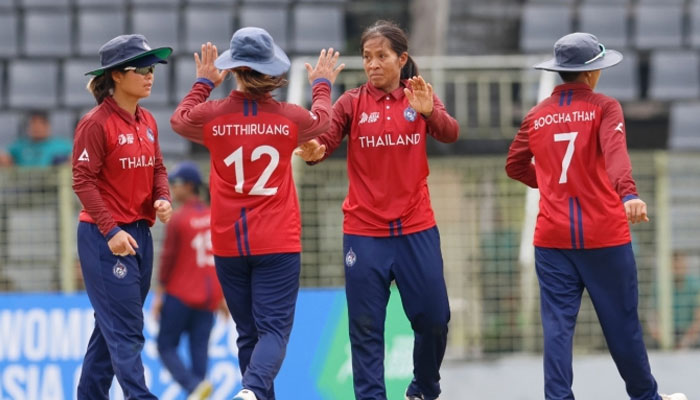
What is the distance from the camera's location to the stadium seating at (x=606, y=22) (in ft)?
42.7

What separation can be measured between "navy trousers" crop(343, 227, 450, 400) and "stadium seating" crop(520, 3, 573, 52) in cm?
664

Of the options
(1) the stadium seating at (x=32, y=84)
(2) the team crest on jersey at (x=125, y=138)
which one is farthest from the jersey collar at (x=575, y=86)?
(1) the stadium seating at (x=32, y=84)

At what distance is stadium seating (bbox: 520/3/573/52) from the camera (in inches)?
506

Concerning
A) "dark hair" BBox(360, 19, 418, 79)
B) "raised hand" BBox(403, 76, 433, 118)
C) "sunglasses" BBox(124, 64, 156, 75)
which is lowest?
"raised hand" BBox(403, 76, 433, 118)

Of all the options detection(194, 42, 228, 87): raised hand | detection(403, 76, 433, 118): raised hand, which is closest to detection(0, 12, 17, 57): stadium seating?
detection(194, 42, 228, 87): raised hand

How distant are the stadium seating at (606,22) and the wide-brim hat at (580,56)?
6.64 metres

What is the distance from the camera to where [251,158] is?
629cm

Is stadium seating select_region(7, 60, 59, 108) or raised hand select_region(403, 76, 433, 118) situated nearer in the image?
raised hand select_region(403, 76, 433, 118)

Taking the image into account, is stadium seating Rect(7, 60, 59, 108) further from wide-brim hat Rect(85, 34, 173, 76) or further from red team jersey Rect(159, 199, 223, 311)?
wide-brim hat Rect(85, 34, 173, 76)

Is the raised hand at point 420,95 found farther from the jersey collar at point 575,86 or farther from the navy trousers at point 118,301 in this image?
the navy trousers at point 118,301

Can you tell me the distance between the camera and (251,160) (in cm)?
630

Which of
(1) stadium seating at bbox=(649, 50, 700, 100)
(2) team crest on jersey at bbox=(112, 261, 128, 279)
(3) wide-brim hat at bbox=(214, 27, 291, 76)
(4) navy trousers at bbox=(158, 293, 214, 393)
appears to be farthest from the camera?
(1) stadium seating at bbox=(649, 50, 700, 100)

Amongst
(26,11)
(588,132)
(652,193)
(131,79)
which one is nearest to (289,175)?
(131,79)

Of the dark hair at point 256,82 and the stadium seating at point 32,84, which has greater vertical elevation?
the stadium seating at point 32,84
